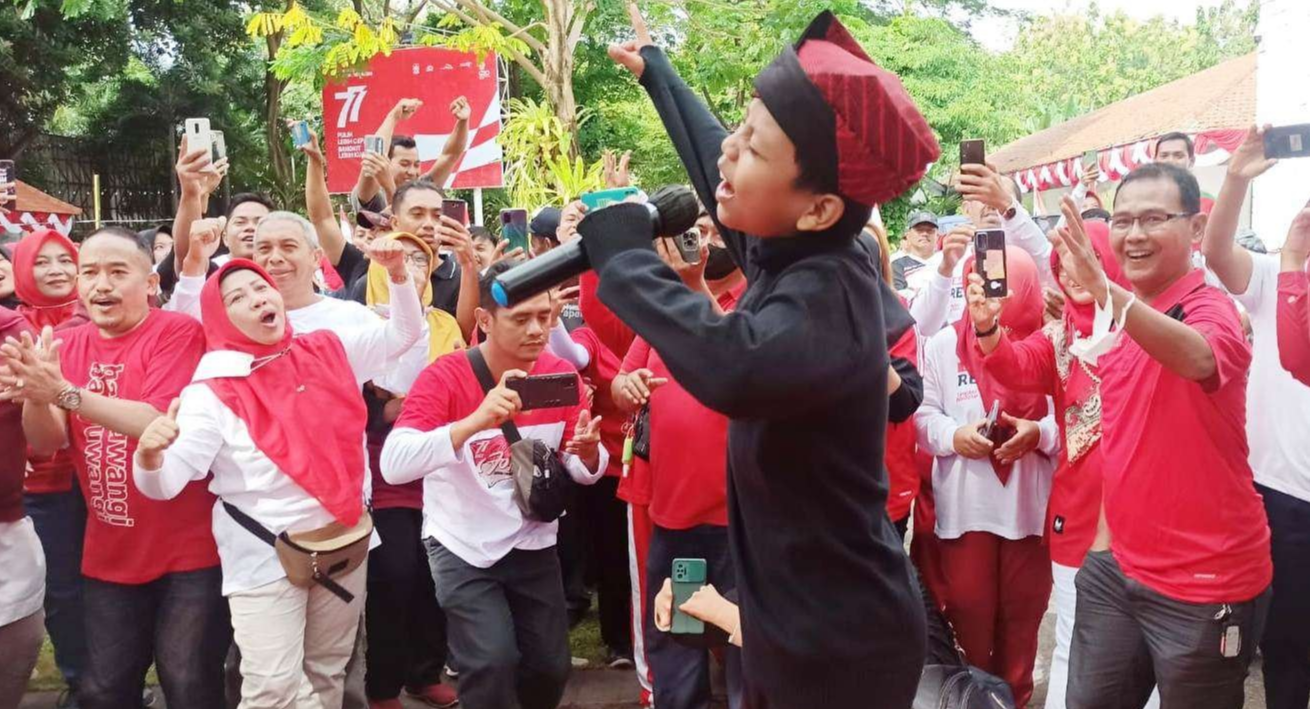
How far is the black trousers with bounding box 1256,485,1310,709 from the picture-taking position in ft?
12.3

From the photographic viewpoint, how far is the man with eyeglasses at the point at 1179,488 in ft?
9.68

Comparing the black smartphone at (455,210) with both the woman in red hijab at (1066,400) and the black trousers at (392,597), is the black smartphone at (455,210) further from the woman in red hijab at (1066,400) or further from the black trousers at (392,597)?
the woman in red hijab at (1066,400)

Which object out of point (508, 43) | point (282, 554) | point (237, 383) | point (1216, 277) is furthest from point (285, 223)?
point (508, 43)

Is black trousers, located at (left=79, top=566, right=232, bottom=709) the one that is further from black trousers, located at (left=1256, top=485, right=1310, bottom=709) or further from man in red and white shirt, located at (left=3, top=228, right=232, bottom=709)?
black trousers, located at (left=1256, top=485, right=1310, bottom=709)

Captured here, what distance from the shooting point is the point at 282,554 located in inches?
139

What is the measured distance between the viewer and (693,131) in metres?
2.23

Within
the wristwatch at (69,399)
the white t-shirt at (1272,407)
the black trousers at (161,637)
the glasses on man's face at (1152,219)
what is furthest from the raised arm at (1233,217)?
the wristwatch at (69,399)

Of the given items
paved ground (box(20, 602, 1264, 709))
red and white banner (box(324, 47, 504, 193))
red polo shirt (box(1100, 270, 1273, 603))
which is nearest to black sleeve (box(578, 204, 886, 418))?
red polo shirt (box(1100, 270, 1273, 603))

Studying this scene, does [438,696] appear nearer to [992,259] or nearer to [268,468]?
[268,468]

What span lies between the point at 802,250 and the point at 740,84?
41.7 ft

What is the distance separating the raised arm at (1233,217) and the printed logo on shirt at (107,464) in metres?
3.75

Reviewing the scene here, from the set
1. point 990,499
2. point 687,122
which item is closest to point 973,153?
→ point 990,499

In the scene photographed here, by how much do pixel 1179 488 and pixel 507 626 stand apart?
2.32m

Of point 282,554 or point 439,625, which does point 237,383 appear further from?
point 439,625
